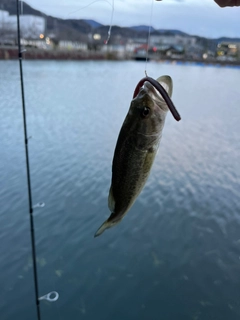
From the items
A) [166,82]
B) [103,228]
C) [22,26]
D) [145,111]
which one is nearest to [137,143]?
[145,111]

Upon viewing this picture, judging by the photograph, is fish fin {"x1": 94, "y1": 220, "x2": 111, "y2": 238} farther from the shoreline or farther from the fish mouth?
the shoreline

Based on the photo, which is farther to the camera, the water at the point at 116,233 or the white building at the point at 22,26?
the white building at the point at 22,26

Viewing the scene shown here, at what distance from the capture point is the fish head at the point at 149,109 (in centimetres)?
119

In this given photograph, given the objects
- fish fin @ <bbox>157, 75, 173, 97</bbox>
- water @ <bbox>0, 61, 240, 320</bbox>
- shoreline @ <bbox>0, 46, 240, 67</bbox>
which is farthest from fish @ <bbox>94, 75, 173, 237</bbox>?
shoreline @ <bbox>0, 46, 240, 67</bbox>

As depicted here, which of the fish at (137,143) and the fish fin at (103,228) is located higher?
the fish at (137,143)

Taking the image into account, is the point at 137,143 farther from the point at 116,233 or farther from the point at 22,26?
the point at 22,26

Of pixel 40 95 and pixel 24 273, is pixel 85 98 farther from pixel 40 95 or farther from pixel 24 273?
pixel 24 273

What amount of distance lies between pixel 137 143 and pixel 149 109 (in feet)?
0.50

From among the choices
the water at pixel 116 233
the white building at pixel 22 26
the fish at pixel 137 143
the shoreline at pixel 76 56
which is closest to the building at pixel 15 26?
the white building at pixel 22 26

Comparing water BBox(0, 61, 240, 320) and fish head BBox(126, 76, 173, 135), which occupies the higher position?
fish head BBox(126, 76, 173, 135)

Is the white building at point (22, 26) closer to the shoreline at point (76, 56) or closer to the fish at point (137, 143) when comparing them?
the shoreline at point (76, 56)

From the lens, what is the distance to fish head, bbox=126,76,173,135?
1.19 meters

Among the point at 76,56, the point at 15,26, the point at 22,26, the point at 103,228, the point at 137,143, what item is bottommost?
the point at 76,56

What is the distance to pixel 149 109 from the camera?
1.20m
